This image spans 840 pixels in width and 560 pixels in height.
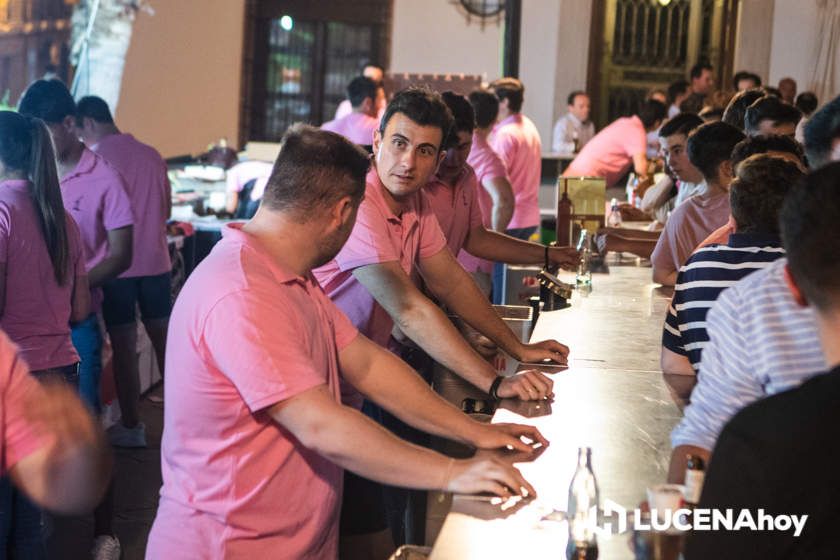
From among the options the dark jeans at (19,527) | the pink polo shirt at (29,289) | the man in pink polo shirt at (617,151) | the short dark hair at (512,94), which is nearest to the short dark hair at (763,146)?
the pink polo shirt at (29,289)

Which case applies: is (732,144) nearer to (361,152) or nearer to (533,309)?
(533,309)

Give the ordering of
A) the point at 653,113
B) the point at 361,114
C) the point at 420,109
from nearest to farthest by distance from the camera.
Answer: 1. the point at 420,109
2. the point at 361,114
3. the point at 653,113

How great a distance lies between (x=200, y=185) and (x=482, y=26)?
526cm

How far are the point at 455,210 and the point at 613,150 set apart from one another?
4.68m

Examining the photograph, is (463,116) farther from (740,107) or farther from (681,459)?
(681,459)

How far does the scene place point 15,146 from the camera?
3.45 metres

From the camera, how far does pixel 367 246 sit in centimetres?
322

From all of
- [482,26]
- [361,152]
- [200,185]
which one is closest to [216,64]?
[482,26]

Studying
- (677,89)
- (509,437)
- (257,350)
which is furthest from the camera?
(677,89)

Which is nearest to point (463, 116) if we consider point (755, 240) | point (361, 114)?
point (755, 240)

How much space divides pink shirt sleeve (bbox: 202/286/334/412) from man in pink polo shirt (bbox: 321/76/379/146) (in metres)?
6.06

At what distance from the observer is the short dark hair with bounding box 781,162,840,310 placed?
5.29 ft

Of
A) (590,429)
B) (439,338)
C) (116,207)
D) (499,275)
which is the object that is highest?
(116,207)

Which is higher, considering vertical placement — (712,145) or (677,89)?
(677,89)
